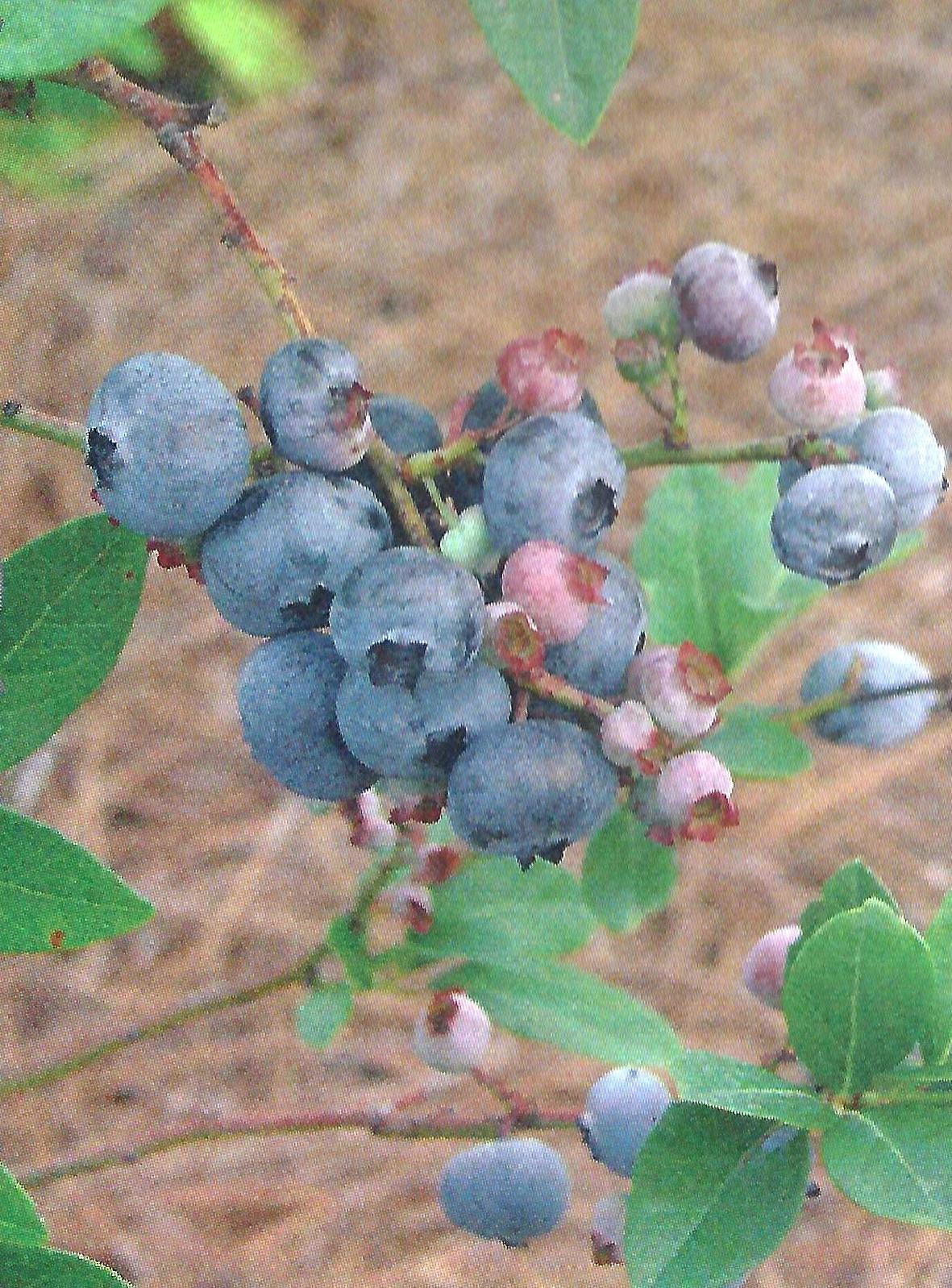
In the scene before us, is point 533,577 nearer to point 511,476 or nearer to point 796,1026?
point 511,476

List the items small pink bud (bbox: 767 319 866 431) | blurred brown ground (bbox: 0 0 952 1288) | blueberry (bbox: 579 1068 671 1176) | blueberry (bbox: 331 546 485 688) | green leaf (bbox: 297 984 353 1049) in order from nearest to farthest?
blueberry (bbox: 331 546 485 688) → small pink bud (bbox: 767 319 866 431) → blueberry (bbox: 579 1068 671 1176) → green leaf (bbox: 297 984 353 1049) → blurred brown ground (bbox: 0 0 952 1288)

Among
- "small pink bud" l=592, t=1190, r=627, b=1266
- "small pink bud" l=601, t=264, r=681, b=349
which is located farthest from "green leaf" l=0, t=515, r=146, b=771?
"small pink bud" l=592, t=1190, r=627, b=1266

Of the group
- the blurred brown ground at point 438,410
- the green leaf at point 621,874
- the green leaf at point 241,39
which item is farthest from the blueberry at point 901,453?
the blurred brown ground at point 438,410

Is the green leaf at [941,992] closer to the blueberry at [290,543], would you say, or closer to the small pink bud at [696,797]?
the small pink bud at [696,797]

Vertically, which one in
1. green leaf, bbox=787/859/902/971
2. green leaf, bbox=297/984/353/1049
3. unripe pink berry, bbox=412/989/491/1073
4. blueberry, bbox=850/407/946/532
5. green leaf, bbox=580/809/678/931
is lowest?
unripe pink berry, bbox=412/989/491/1073

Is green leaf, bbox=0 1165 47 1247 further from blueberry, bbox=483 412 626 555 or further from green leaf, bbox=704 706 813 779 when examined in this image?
green leaf, bbox=704 706 813 779

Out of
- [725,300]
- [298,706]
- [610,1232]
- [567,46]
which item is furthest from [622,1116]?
[567,46]

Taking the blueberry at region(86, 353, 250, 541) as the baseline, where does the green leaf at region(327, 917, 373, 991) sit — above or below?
below
